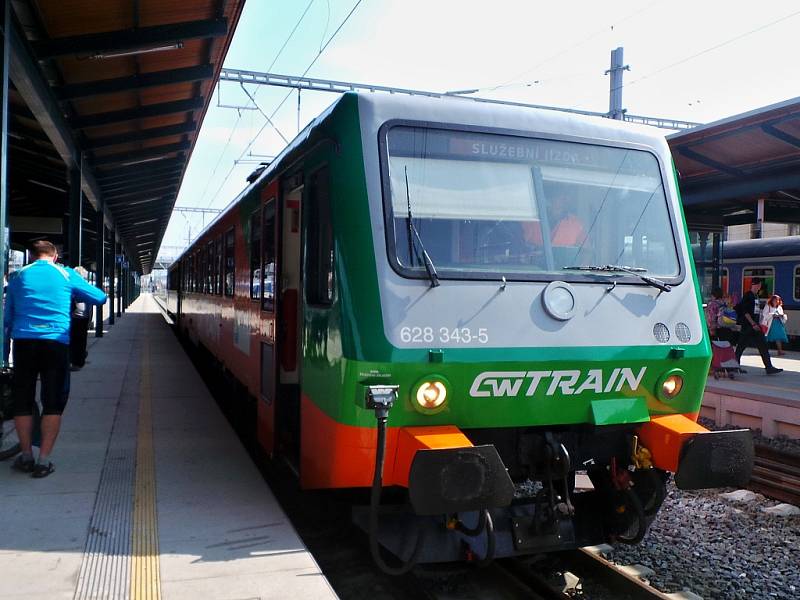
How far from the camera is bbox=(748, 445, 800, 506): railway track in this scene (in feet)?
21.2

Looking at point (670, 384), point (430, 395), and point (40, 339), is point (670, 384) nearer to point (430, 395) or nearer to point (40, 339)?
point (430, 395)

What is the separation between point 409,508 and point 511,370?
95cm

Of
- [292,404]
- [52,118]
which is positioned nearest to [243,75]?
[52,118]

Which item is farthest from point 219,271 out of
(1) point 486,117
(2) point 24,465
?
(1) point 486,117

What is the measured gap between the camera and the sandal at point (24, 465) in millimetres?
5586

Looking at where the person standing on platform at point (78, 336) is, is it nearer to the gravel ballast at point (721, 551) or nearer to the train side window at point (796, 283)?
the gravel ballast at point (721, 551)

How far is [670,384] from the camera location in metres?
4.35

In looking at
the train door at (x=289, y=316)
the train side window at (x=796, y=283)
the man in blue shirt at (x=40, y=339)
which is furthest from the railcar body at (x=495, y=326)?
the train side window at (x=796, y=283)

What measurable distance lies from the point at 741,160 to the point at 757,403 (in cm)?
401

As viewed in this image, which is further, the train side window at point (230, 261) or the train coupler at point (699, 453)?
the train side window at point (230, 261)

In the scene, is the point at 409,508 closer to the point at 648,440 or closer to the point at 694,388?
the point at 648,440

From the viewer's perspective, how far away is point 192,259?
1482 centimetres

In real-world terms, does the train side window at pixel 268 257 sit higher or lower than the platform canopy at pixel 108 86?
lower

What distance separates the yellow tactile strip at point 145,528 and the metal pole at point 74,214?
576cm
